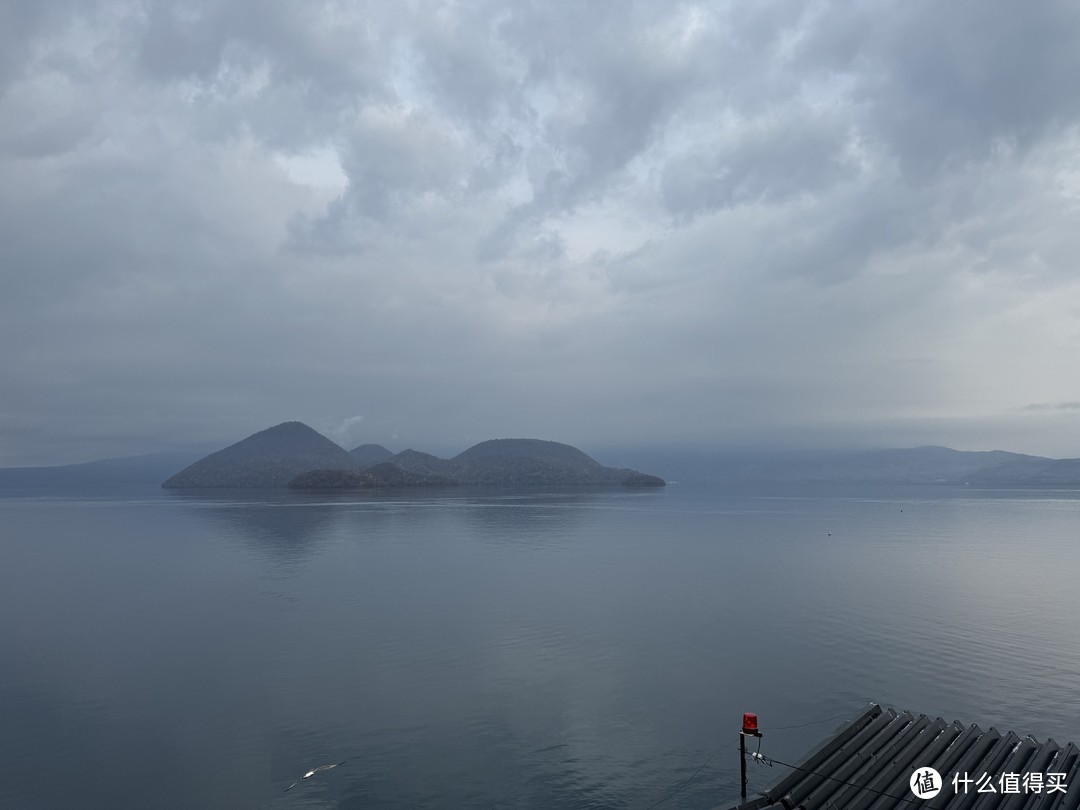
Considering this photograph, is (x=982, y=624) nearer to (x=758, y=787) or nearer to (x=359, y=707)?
(x=758, y=787)

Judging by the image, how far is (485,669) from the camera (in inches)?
1727

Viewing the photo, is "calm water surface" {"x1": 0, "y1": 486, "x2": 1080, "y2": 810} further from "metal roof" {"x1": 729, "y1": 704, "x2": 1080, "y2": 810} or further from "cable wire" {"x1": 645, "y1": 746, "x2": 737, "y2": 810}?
"metal roof" {"x1": 729, "y1": 704, "x2": 1080, "y2": 810}

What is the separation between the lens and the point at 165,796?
89.8 ft

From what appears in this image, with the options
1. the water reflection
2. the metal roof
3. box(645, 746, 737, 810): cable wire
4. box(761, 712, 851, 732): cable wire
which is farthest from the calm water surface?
the water reflection

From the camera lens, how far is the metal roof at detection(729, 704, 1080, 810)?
22234 mm

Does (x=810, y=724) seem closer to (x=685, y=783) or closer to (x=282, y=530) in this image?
(x=685, y=783)

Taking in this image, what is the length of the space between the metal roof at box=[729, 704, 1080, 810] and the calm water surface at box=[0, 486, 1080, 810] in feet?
14.4

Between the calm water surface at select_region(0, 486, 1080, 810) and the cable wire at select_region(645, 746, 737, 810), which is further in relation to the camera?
the calm water surface at select_region(0, 486, 1080, 810)

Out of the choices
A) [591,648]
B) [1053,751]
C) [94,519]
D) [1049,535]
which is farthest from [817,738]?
[94,519]

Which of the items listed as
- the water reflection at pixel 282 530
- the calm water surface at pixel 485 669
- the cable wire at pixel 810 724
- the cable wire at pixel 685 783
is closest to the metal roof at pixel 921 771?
the calm water surface at pixel 485 669

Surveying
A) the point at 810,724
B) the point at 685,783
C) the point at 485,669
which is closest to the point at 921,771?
the point at 685,783

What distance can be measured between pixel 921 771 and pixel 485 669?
27.4 metres

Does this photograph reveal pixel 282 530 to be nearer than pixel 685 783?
No

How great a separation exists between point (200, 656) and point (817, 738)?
42.7 metres
